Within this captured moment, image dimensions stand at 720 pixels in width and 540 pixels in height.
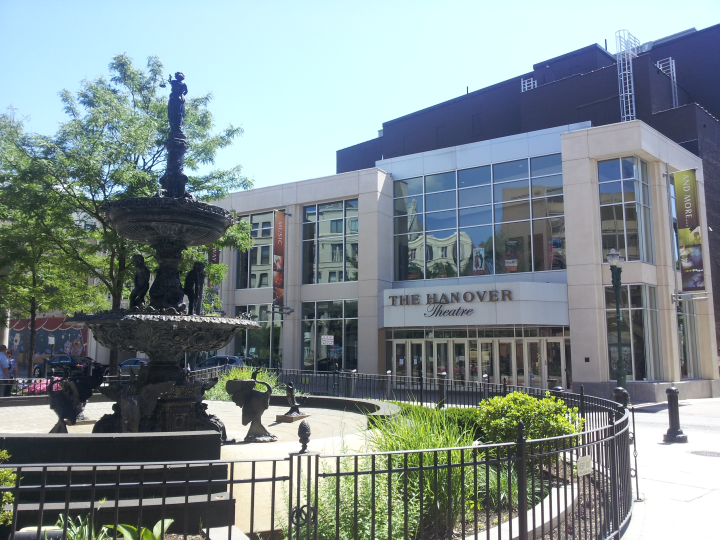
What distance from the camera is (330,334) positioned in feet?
103

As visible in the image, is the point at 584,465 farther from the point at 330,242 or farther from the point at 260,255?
the point at 260,255

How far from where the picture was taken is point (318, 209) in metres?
33.4

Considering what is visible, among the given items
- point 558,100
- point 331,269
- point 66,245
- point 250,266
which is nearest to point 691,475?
point 66,245

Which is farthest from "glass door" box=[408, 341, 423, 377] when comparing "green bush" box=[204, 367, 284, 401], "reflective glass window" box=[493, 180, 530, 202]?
"green bush" box=[204, 367, 284, 401]

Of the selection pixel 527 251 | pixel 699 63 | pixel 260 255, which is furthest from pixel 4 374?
pixel 699 63

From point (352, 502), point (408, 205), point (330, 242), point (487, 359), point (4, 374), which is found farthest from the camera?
point (330, 242)

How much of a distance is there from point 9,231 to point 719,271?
34335 millimetres

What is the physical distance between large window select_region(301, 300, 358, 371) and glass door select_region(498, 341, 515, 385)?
796 cm

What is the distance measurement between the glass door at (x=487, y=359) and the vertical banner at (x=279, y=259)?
11832 mm

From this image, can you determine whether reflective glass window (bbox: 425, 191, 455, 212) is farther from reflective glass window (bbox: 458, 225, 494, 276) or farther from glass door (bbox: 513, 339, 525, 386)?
glass door (bbox: 513, 339, 525, 386)

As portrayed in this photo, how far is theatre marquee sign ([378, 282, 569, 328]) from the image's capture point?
24.7 meters

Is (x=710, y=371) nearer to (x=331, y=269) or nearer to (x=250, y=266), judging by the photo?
(x=331, y=269)

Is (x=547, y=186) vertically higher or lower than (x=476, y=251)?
higher

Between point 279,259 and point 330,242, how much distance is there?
317cm
